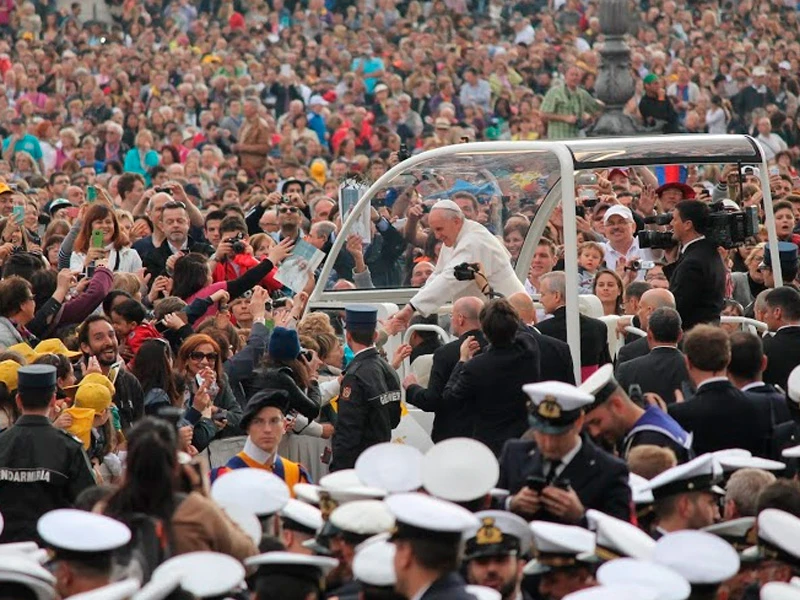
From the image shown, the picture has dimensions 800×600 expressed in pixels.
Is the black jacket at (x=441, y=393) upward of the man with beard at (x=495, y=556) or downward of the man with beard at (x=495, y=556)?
downward

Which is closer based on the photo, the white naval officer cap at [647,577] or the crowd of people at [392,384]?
the white naval officer cap at [647,577]

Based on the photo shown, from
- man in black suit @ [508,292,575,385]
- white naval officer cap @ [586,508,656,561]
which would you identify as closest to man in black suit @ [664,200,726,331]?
man in black suit @ [508,292,575,385]

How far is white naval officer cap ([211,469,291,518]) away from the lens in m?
6.94

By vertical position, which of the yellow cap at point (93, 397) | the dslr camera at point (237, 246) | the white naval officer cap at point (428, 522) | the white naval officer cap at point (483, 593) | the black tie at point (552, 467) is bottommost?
the dslr camera at point (237, 246)

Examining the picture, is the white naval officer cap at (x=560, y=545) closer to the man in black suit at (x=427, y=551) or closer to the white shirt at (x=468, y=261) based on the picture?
the man in black suit at (x=427, y=551)

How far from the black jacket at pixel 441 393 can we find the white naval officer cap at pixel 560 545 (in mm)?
3435

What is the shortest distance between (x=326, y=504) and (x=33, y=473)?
71.7 inches

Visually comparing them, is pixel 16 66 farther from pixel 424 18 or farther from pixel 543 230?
pixel 543 230

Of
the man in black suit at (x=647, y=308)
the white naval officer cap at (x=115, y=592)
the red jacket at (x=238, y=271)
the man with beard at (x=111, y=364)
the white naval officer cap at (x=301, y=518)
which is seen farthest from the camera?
the red jacket at (x=238, y=271)

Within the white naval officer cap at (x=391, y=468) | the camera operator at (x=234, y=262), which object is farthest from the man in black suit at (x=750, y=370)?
the camera operator at (x=234, y=262)

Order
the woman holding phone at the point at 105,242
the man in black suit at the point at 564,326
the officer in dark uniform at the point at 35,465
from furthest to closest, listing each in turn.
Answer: the woman holding phone at the point at 105,242
the man in black suit at the point at 564,326
the officer in dark uniform at the point at 35,465

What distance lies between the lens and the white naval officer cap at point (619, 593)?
5648 millimetres

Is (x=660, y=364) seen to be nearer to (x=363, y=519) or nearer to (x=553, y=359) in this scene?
(x=553, y=359)

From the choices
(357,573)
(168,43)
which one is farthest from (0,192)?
(168,43)
